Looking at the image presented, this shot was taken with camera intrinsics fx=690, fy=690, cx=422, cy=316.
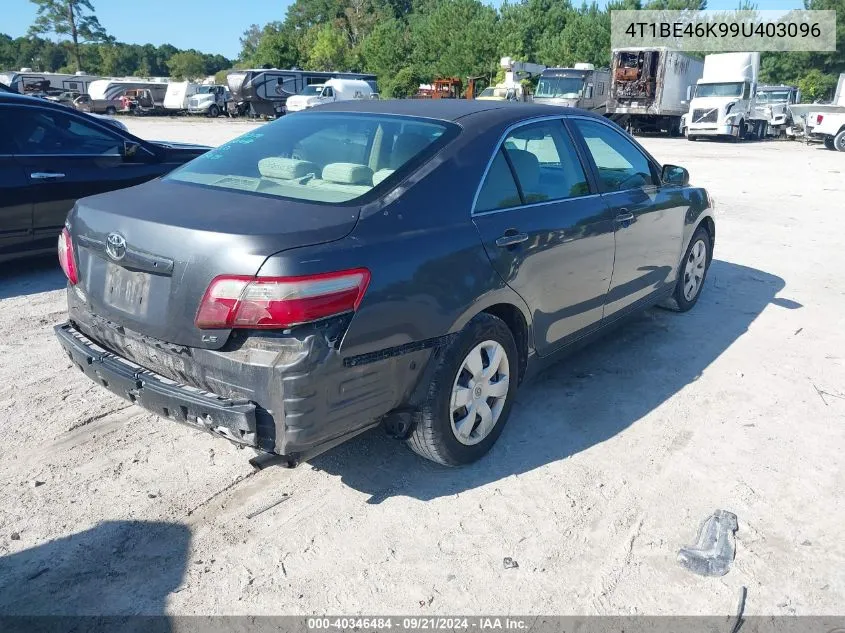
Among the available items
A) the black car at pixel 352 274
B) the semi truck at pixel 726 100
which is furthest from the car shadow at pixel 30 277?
the semi truck at pixel 726 100

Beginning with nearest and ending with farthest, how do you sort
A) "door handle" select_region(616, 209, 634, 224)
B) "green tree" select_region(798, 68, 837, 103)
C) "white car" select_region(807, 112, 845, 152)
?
"door handle" select_region(616, 209, 634, 224), "white car" select_region(807, 112, 845, 152), "green tree" select_region(798, 68, 837, 103)

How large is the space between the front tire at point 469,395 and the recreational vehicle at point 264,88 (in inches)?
1507

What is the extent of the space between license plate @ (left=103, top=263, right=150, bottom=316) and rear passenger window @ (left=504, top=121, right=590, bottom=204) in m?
1.83

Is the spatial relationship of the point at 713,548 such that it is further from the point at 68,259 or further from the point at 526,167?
the point at 68,259

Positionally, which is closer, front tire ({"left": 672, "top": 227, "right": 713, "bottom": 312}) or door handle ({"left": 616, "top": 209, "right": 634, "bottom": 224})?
door handle ({"left": 616, "top": 209, "right": 634, "bottom": 224})

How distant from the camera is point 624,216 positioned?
420 cm

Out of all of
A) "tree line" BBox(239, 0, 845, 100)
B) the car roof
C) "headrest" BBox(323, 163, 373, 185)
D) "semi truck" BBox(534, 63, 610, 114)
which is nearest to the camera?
"headrest" BBox(323, 163, 373, 185)

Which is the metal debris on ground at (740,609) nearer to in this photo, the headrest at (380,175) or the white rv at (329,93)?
the headrest at (380,175)

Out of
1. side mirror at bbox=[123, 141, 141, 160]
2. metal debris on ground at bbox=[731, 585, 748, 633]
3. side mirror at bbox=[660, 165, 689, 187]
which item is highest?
side mirror at bbox=[123, 141, 141, 160]

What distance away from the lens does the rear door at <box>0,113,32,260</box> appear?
5.61 metres

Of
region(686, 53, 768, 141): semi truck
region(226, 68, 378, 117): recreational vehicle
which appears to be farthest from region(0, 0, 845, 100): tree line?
region(686, 53, 768, 141): semi truck

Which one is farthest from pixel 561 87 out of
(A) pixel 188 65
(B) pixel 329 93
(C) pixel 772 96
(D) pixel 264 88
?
(A) pixel 188 65

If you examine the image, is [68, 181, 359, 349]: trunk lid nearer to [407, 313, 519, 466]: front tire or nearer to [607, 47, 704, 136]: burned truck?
[407, 313, 519, 466]: front tire

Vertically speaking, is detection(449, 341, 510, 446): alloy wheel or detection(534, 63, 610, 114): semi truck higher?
detection(534, 63, 610, 114): semi truck
